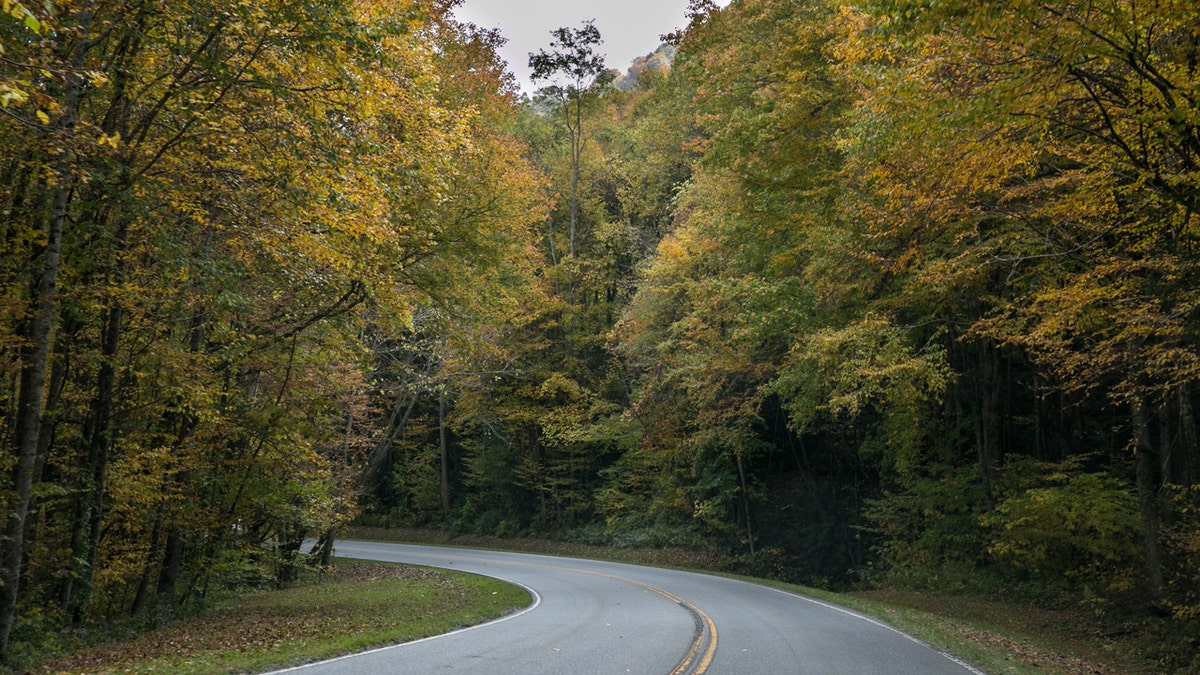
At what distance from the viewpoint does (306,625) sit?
441 inches

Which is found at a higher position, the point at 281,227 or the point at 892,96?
the point at 892,96

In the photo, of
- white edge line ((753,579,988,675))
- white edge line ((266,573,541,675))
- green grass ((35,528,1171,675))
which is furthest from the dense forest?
white edge line ((753,579,988,675))

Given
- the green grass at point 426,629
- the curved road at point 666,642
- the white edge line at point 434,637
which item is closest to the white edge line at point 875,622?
the curved road at point 666,642

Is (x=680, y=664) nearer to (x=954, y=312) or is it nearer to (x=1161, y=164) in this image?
(x=1161, y=164)

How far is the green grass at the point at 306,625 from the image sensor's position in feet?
27.1

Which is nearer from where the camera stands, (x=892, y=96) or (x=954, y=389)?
(x=892, y=96)

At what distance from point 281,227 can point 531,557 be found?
1906 centimetres

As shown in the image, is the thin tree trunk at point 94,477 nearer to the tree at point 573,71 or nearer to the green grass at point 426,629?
the green grass at point 426,629

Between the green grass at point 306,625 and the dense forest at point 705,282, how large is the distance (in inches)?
47.7

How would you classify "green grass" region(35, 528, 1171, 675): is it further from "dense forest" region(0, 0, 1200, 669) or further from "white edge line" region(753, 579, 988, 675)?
"dense forest" region(0, 0, 1200, 669)

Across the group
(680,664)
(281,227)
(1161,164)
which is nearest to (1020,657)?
(680,664)

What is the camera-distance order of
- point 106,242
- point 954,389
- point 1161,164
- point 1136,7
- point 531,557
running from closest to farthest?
point 1136,7
point 1161,164
point 106,242
point 954,389
point 531,557

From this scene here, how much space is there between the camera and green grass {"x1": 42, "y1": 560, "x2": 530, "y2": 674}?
8.27 metres

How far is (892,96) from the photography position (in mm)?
8078
